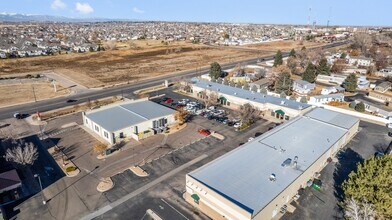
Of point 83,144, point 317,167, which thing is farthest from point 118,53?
point 317,167

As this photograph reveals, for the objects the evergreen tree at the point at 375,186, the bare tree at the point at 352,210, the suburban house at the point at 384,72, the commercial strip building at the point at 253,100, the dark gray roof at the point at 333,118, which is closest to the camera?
the bare tree at the point at 352,210

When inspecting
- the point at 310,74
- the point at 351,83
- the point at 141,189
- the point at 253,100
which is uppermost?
the point at 310,74

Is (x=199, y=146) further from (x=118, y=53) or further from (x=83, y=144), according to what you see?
(x=118, y=53)

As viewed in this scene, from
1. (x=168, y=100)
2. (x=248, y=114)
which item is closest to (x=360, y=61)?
(x=248, y=114)

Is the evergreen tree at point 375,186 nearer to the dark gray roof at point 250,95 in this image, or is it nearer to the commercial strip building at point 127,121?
the dark gray roof at point 250,95

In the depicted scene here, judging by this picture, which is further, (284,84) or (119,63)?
(119,63)

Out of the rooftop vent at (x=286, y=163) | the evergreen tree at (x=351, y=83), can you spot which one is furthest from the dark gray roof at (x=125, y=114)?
the evergreen tree at (x=351, y=83)

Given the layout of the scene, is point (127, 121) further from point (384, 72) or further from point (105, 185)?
point (384, 72)
